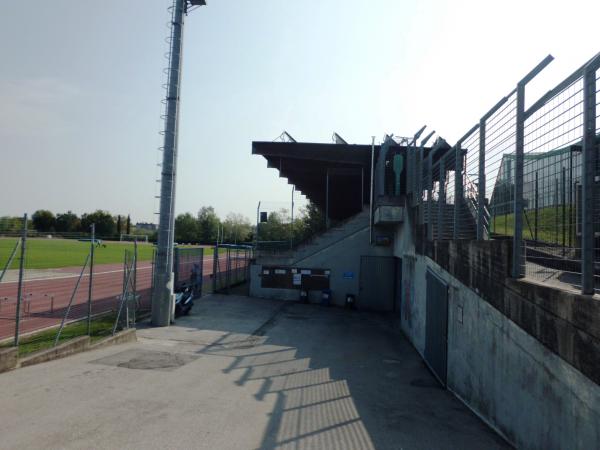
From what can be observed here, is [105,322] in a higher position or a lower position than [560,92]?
lower

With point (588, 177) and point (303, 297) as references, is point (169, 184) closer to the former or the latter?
point (303, 297)

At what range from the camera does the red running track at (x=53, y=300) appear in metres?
13.6

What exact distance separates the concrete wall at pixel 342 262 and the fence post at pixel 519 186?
52.7 ft

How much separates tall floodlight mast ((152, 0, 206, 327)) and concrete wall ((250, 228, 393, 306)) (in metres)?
8.87

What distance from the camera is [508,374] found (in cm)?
543

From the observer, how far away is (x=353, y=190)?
32875 millimetres

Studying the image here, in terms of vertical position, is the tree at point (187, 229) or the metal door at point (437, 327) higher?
the tree at point (187, 229)

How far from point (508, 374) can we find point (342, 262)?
641 inches

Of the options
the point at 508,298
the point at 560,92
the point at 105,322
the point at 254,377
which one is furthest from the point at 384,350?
the point at 560,92

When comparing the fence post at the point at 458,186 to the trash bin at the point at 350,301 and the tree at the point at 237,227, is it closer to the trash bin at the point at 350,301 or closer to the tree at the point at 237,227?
the trash bin at the point at 350,301

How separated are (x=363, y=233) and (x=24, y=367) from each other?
1589 cm

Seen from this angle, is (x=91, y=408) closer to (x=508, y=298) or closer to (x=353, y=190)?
(x=508, y=298)

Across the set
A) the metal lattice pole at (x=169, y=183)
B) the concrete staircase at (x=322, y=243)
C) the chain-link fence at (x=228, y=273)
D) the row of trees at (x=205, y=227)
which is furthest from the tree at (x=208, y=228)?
the metal lattice pole at (x=169, y=183)

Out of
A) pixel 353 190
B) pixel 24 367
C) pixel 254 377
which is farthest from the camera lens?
pixel 353 190
